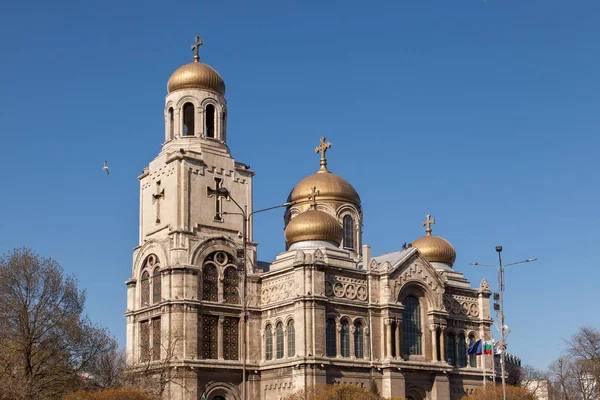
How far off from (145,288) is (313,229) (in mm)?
12126

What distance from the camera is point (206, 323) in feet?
185

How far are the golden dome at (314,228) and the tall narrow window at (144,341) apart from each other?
11366 mm

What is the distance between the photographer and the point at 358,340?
58312 mm

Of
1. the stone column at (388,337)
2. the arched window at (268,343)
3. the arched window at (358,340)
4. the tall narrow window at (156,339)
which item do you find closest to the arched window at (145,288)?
the tall narrow window at (156,339)

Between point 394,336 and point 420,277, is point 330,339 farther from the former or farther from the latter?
point 420,277

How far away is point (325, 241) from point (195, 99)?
1332cm

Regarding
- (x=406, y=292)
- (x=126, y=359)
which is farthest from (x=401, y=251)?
(x=126, y=359)

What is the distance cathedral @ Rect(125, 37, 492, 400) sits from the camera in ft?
181

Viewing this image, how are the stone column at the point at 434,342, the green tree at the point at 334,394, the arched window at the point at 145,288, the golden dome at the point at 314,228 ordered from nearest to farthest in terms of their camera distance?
the green tree at the point at 334,394, the arched window at the point at 145,288, the golden dome at the point at 314,228, the stone column at the point at 434,342

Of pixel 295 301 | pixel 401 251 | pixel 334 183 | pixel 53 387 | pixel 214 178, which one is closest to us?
pixel 53 387

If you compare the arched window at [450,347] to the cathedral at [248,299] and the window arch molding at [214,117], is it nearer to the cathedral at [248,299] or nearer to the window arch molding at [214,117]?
the cathedral at [248,299]

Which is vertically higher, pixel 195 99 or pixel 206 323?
pixel 195 99

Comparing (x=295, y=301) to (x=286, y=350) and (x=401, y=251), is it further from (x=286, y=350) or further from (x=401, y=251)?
(x=401, y=251)

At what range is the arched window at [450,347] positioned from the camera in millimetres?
64250
